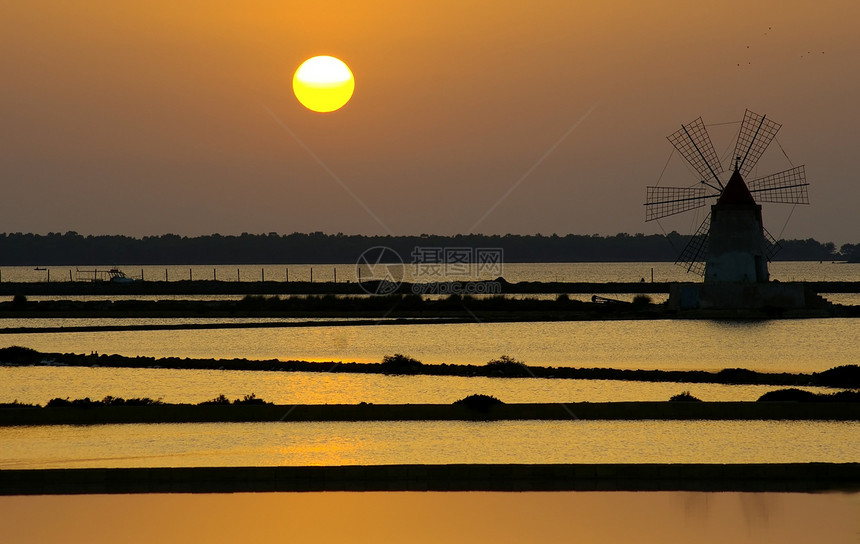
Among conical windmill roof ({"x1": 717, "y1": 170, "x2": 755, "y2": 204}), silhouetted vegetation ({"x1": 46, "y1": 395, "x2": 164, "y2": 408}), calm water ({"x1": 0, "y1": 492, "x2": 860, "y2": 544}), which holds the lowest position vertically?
calm water ({"x1": 0, "y1": 492, "x2": 860, "y2": 544})

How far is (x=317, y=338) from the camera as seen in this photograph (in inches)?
1677

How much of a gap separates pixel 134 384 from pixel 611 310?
36.8 m

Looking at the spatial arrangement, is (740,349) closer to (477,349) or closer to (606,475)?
(477,349)

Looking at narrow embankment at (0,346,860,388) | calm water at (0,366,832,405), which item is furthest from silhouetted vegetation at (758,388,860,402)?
narrow embankment at (0,346,860,388)

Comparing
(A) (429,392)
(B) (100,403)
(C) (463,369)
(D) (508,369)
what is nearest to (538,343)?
(C) (463,369)

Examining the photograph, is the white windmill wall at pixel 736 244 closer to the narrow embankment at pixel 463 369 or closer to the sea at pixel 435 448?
the sea at pixel 435 448

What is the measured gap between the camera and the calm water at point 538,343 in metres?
32.7

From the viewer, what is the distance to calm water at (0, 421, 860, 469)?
15883 mm

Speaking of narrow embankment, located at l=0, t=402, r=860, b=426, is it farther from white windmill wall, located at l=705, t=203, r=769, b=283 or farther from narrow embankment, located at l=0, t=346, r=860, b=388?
white windmill wall, located at l=705, t=203, r=769, b=283

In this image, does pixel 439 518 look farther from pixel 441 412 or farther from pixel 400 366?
pixel 400 366

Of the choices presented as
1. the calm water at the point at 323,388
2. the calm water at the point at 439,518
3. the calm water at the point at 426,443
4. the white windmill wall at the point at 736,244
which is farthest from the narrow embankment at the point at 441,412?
the white windmill wall at the point at 736,244

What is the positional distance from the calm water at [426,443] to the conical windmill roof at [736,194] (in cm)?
2990

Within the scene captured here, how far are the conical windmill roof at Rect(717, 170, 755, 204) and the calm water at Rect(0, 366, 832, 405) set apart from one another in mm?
23915

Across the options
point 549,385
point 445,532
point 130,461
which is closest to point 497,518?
point 445,532
